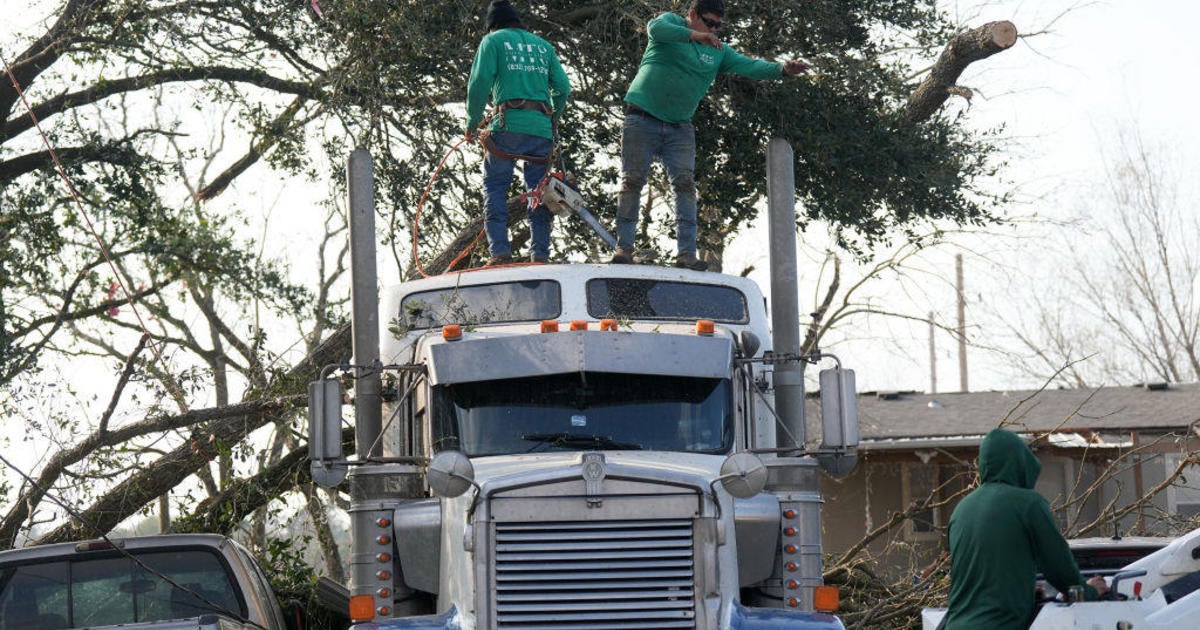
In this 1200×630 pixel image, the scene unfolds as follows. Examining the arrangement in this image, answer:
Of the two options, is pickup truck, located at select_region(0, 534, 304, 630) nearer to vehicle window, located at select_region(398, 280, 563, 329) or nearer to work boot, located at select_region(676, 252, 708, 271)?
vehicle window, located at select_region(398, 280, 563, 329)

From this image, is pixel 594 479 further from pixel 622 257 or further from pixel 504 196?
pixel 504 196

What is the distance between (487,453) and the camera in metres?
8.49

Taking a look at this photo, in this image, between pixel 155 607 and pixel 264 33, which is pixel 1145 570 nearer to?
pixel 155 607

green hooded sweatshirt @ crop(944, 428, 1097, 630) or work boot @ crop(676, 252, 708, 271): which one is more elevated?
work boot @ crop(676, 252, 708, 271)

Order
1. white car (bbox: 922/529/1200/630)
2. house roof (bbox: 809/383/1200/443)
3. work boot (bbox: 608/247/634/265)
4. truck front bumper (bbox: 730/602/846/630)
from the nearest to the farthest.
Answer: white car (bbox: 922/529/1200/630), truck front bumper (bbox: 730/602/846/630), work boot (bbox: 608/247/634/265), house roof (bbox: 809/383/1200/443)

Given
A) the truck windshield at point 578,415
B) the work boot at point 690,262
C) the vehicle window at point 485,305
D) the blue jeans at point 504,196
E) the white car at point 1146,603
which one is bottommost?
the white car at point 1146,603

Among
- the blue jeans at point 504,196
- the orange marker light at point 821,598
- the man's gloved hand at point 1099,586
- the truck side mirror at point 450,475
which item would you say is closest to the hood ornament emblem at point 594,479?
the truck side mirror at point 450,475

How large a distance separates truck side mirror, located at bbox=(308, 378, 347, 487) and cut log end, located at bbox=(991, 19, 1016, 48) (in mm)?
8305

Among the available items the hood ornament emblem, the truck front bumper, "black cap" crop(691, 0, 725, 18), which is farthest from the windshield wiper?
"black cap" crop(691, 0, 725, 18)

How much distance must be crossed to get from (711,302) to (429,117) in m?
5.07

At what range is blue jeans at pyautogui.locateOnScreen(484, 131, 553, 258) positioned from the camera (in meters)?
10.7

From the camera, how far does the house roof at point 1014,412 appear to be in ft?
79.6

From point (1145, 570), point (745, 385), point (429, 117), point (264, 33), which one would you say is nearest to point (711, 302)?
point (745, 385)

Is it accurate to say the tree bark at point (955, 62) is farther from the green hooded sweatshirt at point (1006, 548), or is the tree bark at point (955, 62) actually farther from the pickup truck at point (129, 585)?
the pickup truck at point (129, 585)
